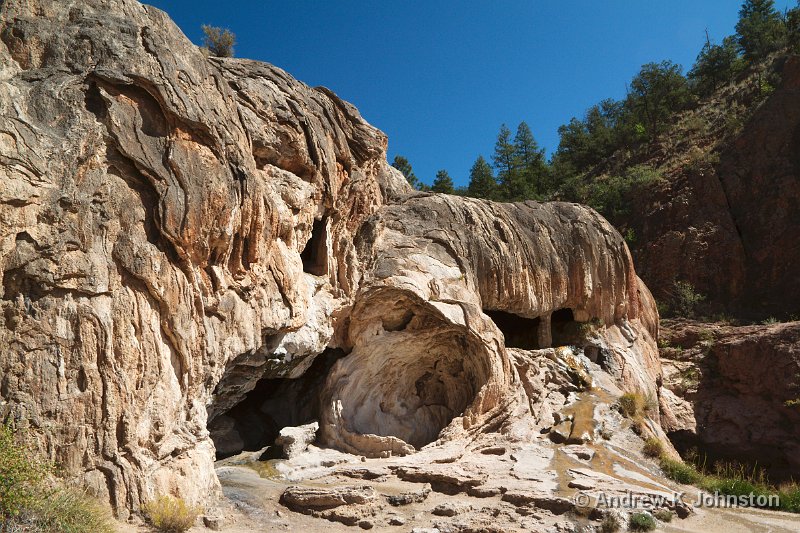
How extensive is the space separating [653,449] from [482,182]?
26212 millimetres

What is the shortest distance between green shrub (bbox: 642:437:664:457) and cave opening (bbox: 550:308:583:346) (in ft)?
17.7

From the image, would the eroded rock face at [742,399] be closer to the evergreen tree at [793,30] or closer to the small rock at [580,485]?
the small rock at [580,485]

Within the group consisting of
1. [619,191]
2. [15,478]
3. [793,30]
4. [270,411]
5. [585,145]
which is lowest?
[15,478]

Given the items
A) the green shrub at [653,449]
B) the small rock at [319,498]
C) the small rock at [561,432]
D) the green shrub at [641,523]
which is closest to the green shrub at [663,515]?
the green shrub at [641,523]

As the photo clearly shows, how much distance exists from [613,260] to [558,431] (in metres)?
7.94

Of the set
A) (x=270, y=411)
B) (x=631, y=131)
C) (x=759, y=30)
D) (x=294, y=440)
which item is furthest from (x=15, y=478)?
(x=759, y=30)

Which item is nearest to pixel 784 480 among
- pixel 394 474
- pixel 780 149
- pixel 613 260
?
pixel 613 260

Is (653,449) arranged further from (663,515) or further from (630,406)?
(663,515)

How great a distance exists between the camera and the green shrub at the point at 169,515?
793 cm

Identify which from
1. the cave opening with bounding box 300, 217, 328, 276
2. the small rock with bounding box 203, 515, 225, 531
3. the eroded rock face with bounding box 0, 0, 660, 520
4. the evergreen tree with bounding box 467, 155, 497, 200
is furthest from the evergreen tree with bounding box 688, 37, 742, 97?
the small rock with bounding box 203, 515, 225, 531

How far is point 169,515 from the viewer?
7996 mm

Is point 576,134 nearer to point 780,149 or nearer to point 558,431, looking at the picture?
point 780,149

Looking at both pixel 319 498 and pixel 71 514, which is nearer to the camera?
pixel 71 514

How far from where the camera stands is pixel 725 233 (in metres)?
29.4
